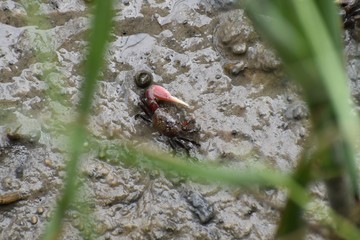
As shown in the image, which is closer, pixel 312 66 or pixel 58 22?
pixel 312 66

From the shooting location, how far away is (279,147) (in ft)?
9.85

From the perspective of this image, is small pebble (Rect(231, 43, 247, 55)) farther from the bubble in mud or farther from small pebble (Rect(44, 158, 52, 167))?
small pebble (Rect(44, 158, 52, 167))

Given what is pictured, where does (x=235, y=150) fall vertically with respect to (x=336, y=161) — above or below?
below

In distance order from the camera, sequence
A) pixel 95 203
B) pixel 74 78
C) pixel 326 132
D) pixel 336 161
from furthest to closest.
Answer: pixel 74 78, pixel 95 203, pixel 336 161, pixel 326 132

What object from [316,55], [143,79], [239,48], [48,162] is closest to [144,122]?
[143,79]

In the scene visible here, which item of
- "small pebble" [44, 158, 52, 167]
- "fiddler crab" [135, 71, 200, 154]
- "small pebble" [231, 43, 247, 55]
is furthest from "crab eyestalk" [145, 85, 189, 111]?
"small pebble" [44, 158, 52, 167]

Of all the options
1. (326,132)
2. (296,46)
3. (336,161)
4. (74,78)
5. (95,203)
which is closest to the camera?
(296,46)

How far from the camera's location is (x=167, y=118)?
3004 mm

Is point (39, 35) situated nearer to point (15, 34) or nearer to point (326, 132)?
point (15, 34)

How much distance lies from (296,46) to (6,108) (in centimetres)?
238

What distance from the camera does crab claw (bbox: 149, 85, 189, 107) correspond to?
3045mm

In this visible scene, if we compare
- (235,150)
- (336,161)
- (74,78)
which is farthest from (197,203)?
(336,161)

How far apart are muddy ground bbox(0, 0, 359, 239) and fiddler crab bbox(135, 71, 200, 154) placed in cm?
4

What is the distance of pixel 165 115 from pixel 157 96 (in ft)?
0.40
